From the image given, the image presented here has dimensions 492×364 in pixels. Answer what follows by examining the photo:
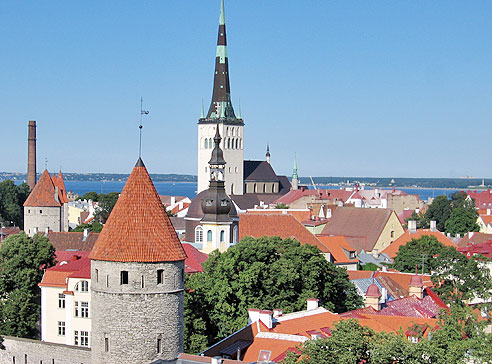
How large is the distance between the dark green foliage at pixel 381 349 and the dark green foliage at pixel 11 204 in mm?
81420

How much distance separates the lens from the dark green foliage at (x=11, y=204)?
102625 millimetres

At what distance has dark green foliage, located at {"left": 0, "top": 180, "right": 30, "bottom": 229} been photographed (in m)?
103

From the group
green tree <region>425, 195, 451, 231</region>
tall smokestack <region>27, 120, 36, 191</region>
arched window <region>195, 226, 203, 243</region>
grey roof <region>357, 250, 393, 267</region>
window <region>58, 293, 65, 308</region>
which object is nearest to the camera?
window <region>58, 293, 65, 308</region>

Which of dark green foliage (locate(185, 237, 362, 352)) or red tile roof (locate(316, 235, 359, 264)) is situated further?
red tile roof (locate(316, 235, 359, 264))

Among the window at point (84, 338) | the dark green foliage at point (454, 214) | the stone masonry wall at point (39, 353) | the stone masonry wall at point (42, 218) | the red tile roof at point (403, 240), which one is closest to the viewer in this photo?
the stone masonry wall at point (39, 353)

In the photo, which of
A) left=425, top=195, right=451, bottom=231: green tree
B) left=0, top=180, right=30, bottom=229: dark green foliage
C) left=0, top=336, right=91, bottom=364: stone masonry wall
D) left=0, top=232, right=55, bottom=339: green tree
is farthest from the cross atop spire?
left=0, top=336, right=91, bottom=364: stone masonry wall

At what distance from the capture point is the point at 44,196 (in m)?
73.5

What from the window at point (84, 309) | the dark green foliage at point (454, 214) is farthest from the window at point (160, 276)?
the dark green foliage at point (454, 214)

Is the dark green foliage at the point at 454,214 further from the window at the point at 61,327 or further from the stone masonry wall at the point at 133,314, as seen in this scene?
the stone masonry wall at the point at 133,314

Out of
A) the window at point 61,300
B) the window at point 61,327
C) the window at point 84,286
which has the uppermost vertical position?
the window at point 84,286

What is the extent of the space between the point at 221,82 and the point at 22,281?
71.4m

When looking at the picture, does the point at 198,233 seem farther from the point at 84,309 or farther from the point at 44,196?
the point at 84,309

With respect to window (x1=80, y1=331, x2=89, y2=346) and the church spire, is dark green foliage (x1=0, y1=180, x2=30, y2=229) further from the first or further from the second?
window (x1=80, y1=331, x2=89, y2=346)

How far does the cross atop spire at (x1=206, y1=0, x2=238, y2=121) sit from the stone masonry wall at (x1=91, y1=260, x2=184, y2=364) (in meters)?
86.5
